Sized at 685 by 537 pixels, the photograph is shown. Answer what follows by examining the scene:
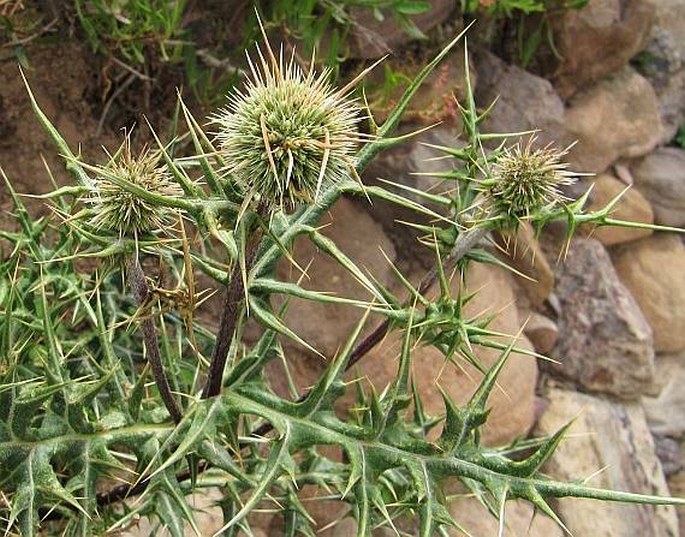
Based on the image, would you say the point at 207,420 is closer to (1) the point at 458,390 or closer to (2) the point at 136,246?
(2) the point at 136,246

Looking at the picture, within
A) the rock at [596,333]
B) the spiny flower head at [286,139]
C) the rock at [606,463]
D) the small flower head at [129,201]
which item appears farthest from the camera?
the rock at [596,333]

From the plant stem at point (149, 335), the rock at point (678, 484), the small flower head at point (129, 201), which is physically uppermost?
the small flower head at point (129, 201)

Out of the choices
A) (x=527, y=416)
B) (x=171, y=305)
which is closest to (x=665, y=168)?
(x=527, y=416)

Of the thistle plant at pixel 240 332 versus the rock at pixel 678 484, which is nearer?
the thistle plant at pixel 240 332

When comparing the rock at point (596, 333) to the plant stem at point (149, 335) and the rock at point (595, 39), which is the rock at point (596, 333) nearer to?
the rock at point (595, 39)

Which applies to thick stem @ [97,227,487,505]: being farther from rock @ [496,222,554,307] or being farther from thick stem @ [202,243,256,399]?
rock @ [496,222,554,307]

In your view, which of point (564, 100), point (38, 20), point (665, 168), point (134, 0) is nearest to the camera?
point (134, 0)

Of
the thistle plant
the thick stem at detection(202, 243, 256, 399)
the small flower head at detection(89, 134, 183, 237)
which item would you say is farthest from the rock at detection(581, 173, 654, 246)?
the small flower head at detection(89, 134, 183, 237)

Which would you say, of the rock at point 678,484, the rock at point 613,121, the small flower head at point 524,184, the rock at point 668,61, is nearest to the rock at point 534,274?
the rock at point 613,121
